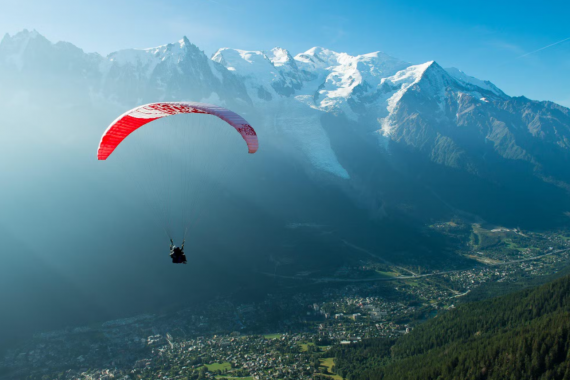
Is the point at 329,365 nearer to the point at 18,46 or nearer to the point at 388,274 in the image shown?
the point at 388,274

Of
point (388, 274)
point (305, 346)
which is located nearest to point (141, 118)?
Result: point (305, 346)

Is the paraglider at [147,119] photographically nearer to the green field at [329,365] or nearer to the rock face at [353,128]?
the green field at [329,365]

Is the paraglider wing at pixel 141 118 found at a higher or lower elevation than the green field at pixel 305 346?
higher

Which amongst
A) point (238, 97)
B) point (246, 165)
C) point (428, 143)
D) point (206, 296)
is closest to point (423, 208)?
point (428, 143)

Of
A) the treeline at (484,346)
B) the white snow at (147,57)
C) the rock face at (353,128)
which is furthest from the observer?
the white snow at (147,57)

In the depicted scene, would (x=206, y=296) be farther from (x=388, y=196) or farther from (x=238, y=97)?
Result: (x=238, y=97)

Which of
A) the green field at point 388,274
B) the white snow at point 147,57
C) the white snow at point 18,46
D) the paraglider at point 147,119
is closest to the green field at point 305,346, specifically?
the paraglider at point 147,119

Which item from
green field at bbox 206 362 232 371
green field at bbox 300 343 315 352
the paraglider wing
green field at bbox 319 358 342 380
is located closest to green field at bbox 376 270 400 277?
green field at bbox 300 343 315 352
